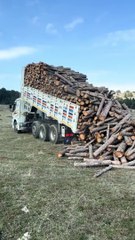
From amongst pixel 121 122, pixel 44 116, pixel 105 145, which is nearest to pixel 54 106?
pixel 44 116

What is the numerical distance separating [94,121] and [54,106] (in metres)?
3.17

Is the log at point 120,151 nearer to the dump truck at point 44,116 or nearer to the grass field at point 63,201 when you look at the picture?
the grass field at point 63,201

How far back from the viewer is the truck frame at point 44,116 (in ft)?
52.9

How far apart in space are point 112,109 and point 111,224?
888cm

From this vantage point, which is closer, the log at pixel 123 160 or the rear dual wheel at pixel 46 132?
the log at pixel 123 160

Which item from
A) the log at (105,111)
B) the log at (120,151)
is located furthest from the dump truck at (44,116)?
the log at (120,151)

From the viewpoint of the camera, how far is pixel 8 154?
554 inches

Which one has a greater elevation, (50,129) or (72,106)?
(72,106)

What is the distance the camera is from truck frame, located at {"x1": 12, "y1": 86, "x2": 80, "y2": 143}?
52.9 ft

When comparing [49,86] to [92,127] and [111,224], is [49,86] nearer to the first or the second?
[92,127]

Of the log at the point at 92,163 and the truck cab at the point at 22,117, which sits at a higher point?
the truck cab at the point at 22,117

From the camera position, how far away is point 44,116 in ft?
66.1

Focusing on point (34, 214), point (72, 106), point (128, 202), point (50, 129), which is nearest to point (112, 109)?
point (72, 106)

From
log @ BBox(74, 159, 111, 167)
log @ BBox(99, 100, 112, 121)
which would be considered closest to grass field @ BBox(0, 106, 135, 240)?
log @ BBox(74, 159, 111, 167)
